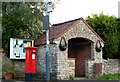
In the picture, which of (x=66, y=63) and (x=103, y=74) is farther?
(x=103, y=74)

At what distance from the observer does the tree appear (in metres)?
21.3

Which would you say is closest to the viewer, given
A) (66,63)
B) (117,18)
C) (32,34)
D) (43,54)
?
(66,63)

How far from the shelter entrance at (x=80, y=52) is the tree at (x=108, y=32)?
9.09ft

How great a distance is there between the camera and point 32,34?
19.1m

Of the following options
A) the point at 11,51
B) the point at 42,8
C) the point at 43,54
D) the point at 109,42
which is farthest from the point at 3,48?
the point at 109,42

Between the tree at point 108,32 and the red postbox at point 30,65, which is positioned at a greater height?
the tree at point 108,32

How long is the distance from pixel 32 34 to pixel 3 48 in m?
2.70

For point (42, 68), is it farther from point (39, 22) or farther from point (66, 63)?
point (39, 22)

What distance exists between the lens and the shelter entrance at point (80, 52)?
19.2 metres

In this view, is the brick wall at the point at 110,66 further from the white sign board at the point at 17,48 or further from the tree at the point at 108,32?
the white sign board at the point at 17,48

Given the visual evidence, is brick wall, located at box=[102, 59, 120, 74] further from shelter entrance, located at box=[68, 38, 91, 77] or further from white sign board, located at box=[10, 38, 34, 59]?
white sign board, located at box=[10, 38, 34, 59]

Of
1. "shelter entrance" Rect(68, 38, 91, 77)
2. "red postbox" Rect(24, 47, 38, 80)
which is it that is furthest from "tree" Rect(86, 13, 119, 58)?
"red postbox" Rect(24, 47, 38, 80)

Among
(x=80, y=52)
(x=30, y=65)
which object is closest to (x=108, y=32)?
(x=80, y=52)

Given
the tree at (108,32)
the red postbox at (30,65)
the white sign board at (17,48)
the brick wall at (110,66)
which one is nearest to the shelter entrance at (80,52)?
the brick wall at (110,66)
